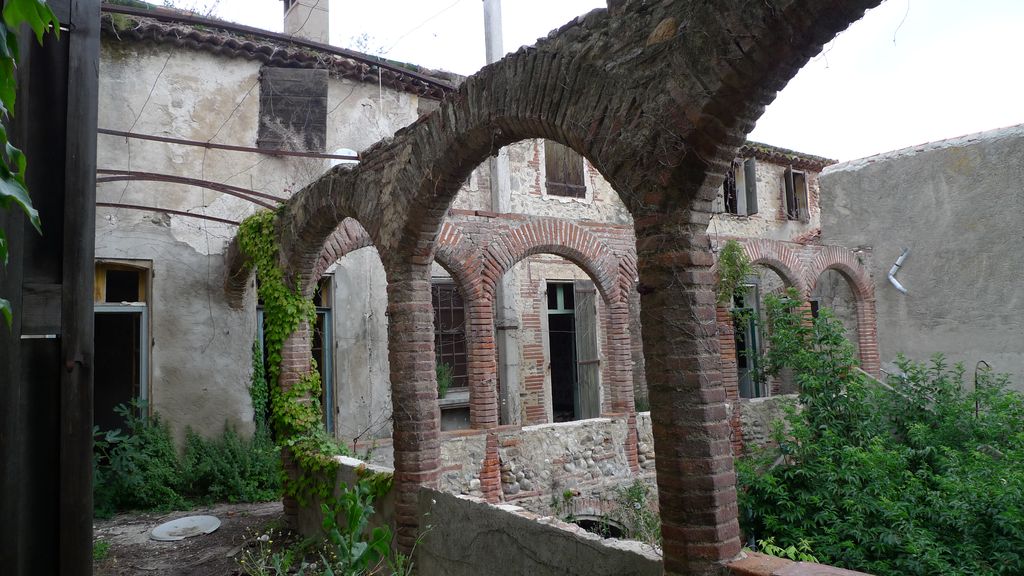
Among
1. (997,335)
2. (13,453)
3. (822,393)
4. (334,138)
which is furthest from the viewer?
(334,138)

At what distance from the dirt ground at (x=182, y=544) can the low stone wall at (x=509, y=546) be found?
89.3 inches

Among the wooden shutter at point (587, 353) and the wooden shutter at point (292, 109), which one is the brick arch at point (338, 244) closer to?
the wooden shutter at point (292, 109)

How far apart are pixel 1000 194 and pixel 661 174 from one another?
26.1 ft

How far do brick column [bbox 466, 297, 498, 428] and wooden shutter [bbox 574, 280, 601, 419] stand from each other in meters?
4.78

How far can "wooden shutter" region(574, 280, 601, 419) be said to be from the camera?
43.4ft

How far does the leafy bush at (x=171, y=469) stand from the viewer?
8.61 m

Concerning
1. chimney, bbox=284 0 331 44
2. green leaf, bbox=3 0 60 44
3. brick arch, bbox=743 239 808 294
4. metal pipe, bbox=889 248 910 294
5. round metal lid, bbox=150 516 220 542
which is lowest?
round metal lid, bbox=150 516 220 542

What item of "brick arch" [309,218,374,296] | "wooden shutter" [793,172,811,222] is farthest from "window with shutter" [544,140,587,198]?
"wooden shutter" [793,172,811,222]

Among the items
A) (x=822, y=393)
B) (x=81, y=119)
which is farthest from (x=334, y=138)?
(x=81, y=119)

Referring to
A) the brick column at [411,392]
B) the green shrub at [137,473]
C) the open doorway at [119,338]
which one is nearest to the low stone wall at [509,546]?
the brick column at [411,392]

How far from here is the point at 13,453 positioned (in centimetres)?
234

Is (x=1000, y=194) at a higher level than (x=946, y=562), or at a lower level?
higher

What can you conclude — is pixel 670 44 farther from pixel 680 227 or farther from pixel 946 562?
pixel 946 562

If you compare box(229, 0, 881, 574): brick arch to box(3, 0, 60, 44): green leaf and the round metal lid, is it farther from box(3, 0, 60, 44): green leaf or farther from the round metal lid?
the round metal lid
